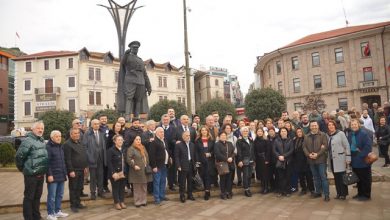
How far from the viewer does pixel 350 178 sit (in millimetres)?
6848

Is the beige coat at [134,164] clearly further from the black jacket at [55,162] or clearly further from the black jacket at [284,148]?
the black jacket at [284,148]

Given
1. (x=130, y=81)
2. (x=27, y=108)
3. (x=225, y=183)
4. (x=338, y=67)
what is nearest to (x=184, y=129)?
(x=225, y=183)

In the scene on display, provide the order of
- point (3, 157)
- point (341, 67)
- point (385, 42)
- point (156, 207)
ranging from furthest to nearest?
point (341, 67) < point (385, 42) < point (3, 157) < point (156, 207)

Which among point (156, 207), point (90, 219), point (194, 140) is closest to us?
point (90, 219)

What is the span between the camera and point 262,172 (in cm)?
828

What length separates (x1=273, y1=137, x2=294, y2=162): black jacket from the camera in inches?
314

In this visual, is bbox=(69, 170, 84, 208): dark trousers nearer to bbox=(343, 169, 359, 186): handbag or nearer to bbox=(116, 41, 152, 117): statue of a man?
bbox=(116, 41, 152, 117): statue of a man

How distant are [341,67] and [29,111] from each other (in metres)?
41.5

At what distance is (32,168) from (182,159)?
3.29m

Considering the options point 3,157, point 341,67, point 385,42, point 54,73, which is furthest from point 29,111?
point 385,42

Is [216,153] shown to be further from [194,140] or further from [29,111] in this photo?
[29,111]

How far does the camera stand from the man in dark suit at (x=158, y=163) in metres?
7.25

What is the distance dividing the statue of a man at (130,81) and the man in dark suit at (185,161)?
2.25 meters

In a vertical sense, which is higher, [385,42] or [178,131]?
[385,42]
